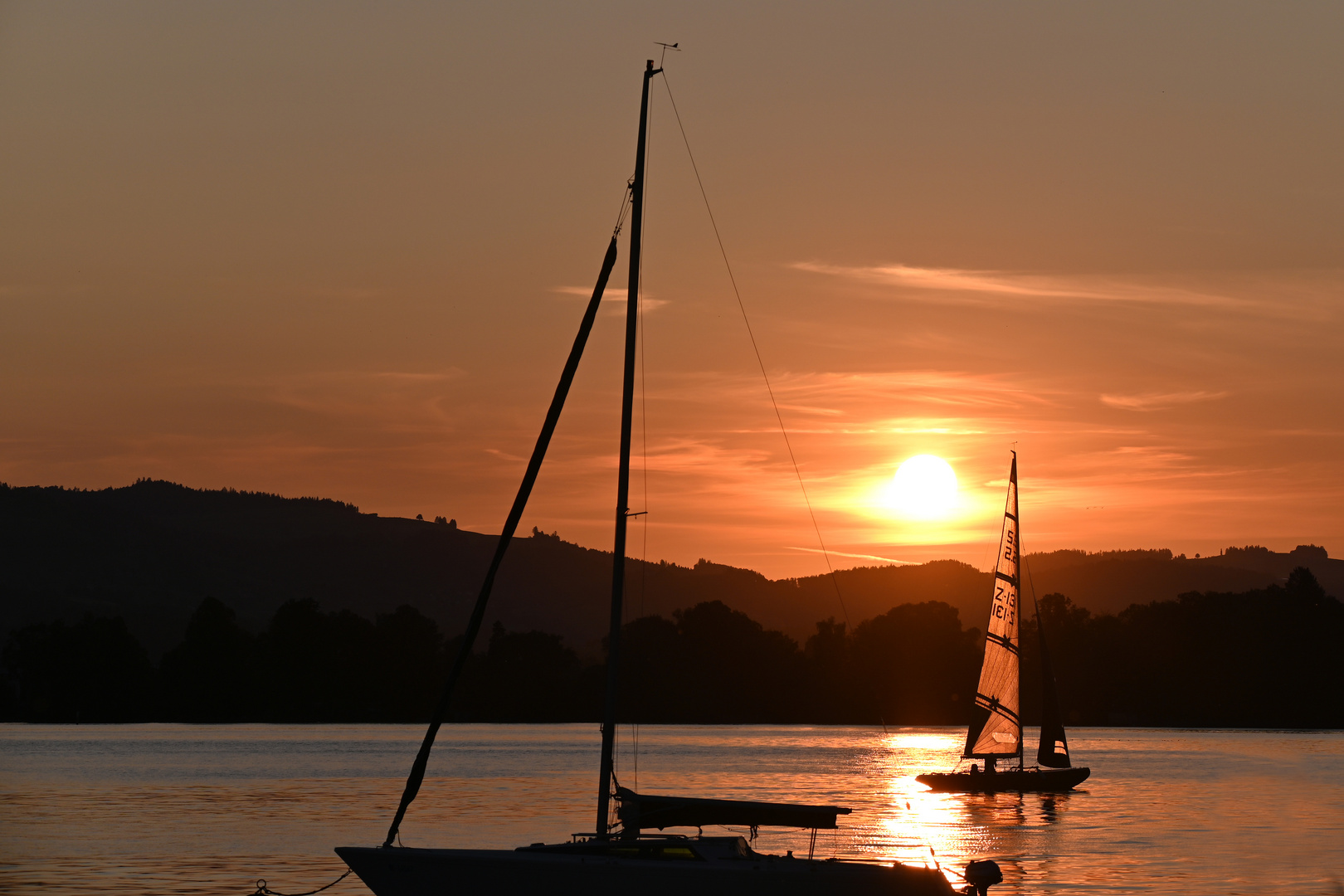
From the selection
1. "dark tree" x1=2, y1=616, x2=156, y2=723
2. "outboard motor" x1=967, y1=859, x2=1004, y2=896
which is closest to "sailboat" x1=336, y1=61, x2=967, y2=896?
"outboard motor" x1=967, y1=859, x2=1004, y2=896

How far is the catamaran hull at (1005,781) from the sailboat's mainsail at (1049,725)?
62cm

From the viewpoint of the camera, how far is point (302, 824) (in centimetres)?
6556

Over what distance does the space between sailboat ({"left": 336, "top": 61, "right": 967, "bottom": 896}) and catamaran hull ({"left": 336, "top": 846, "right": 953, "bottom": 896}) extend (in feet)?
0.06

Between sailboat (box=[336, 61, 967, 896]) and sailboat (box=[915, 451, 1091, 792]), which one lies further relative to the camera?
sailboat (box=[915, 451, 1091, 792])

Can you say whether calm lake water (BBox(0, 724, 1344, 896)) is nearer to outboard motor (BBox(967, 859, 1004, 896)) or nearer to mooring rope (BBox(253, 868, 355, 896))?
mooring rope (BBox(253, 868, 355, 896))

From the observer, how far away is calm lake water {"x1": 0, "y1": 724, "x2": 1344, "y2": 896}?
4869cm

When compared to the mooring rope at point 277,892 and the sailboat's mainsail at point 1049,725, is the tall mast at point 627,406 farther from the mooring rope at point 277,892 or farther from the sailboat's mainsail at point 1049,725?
the sailboat's mainsail at point 1049,725

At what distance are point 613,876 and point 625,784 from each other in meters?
66.6

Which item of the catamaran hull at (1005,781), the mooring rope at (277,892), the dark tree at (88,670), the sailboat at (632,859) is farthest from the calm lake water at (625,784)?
the dark tree at (88,670)

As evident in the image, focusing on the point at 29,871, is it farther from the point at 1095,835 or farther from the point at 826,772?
the point at 826,772

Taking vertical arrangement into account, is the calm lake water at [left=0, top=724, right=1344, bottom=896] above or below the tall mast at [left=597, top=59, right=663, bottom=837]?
below

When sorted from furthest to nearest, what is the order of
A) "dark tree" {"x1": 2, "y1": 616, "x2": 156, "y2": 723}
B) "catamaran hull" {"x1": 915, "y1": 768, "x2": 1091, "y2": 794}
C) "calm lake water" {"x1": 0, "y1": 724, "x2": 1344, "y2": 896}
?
1. "dark tree" {"x1": 2, "y1": 616, "x2": 156, "y2": 723}
2. "catamaran hull" {"x1": 915, "y1": 768, "x2": 1091, "y2": 794}
3. "calm lake water" {"x1": 0, "y1": 724, "x2": 1344, "y2": 896}

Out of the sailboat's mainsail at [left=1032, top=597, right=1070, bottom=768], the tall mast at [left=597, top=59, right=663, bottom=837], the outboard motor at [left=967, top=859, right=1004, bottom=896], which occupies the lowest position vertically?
the outboard motor at [left=967, top=859, right=1004, bottom=896]

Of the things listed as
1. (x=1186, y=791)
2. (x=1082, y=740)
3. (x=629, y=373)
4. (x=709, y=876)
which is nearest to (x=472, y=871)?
(x=709, y=876)
